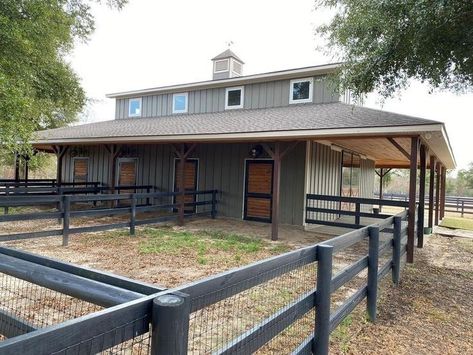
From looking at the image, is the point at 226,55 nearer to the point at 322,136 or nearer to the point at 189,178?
the point at 189,178

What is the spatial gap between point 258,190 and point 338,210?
9.21ft

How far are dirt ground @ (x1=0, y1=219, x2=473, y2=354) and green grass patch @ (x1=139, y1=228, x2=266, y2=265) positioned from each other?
10cm

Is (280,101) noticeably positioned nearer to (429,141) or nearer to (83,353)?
(429,141)

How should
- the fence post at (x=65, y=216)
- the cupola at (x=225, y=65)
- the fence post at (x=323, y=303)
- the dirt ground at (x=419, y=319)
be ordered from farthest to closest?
the cupola at (x=225, y=65) → the fence post at (x=65, y=216) → the dirt ground at (x=419, y=319) → the fence post at (x=323, y=303)

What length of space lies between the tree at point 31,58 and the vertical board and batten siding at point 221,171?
12.1 feet

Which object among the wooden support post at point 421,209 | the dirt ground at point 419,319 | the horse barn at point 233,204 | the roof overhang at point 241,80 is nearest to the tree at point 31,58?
the horse barn at point 233,204

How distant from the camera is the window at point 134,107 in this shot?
48.5ft

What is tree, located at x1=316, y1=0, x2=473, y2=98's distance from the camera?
16.7 feet

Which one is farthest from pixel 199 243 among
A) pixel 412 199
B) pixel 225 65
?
pixel 225 65

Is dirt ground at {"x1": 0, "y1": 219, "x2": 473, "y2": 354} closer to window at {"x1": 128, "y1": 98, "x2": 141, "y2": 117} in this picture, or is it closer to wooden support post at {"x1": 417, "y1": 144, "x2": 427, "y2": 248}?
wooden support post at {"x1": 417, "y1": 144, "x2": 427, "y2": 248}

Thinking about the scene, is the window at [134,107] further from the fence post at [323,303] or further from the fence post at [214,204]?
the fence post at [323,303]

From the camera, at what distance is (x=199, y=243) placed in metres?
6.89

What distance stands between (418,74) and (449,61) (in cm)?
54

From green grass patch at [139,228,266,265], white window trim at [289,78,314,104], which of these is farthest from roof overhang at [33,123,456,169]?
green grass patch at [139,228,266,265]
